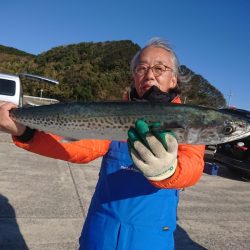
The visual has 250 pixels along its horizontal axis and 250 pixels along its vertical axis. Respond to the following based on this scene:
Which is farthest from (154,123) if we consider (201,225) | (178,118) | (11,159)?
(11,159)

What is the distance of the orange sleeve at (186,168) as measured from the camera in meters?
2.07

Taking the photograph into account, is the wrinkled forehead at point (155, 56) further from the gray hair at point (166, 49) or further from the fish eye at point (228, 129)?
the fish eye at point (228, 129)

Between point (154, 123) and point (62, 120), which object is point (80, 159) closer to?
point (62, 120)

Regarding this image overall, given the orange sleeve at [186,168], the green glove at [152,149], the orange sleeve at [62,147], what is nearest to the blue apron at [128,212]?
the orange sleeve at [62,147]

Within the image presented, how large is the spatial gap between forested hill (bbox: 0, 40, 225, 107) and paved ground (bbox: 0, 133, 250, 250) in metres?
23.1

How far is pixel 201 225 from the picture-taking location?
→ 237 inches

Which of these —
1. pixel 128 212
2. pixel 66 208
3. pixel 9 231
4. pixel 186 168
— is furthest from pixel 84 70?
pixel 186 168

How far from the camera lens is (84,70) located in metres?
48.5

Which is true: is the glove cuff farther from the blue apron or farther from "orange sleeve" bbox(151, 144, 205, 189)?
the blue apron

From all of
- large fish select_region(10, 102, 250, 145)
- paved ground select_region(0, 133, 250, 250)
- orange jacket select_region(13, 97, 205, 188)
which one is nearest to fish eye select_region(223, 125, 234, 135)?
large fish select_region(10, 102, 250, 145)

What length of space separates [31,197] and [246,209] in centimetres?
394

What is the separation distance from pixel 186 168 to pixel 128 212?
0.46 meters

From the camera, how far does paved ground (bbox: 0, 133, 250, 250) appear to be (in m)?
4.92

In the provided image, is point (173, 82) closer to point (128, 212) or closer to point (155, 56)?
point (155, 56)
